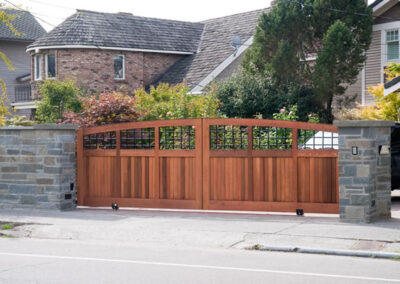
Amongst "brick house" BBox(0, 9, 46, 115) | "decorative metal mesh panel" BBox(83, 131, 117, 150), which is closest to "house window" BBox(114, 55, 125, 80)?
"brick house" BBox(0, 9, 46, 115)

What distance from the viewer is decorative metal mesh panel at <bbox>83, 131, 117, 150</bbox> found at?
1666 centimetres

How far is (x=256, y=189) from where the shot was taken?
15094 mm

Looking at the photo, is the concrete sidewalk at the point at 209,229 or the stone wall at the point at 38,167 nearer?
the concrete sidewalk at the point at 209,229

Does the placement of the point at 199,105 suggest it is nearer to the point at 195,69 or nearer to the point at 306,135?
the point at 306,135

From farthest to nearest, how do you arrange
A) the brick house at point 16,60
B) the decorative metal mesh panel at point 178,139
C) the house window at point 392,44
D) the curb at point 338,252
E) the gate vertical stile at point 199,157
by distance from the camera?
1. the brick house at point 16,60
2. the house window at point 392,44
3. the decorative metal mesh panel at point 178,139
4. the gate vertical stile at point 199,157
5. the curb at point 338,252

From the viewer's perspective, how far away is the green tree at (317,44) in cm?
2602

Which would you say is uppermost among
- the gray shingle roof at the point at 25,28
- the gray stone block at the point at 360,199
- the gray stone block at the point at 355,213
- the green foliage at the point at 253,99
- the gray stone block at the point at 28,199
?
the gray shingle roof at the point at 25,28

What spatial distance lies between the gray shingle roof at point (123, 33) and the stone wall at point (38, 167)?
19.9m

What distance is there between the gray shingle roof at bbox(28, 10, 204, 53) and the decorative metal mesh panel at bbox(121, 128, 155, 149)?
20232mm

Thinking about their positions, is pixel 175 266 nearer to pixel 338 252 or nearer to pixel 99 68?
pixel 338 252

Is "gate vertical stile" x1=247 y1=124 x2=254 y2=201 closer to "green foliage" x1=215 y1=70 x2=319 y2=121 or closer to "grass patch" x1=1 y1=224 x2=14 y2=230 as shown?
"grass patch" x1=1 y1=224 x2=14 y2=230

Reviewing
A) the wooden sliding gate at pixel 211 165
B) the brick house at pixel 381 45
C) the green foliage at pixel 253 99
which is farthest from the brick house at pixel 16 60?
the wooden sliding gate at pixel 211 165

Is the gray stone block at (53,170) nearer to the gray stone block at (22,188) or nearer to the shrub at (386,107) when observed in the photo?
the gray stone block at (22,188)

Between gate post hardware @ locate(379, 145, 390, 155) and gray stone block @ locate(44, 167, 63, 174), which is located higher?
gate post hardware @ locate(379, 145, 390, 155)
